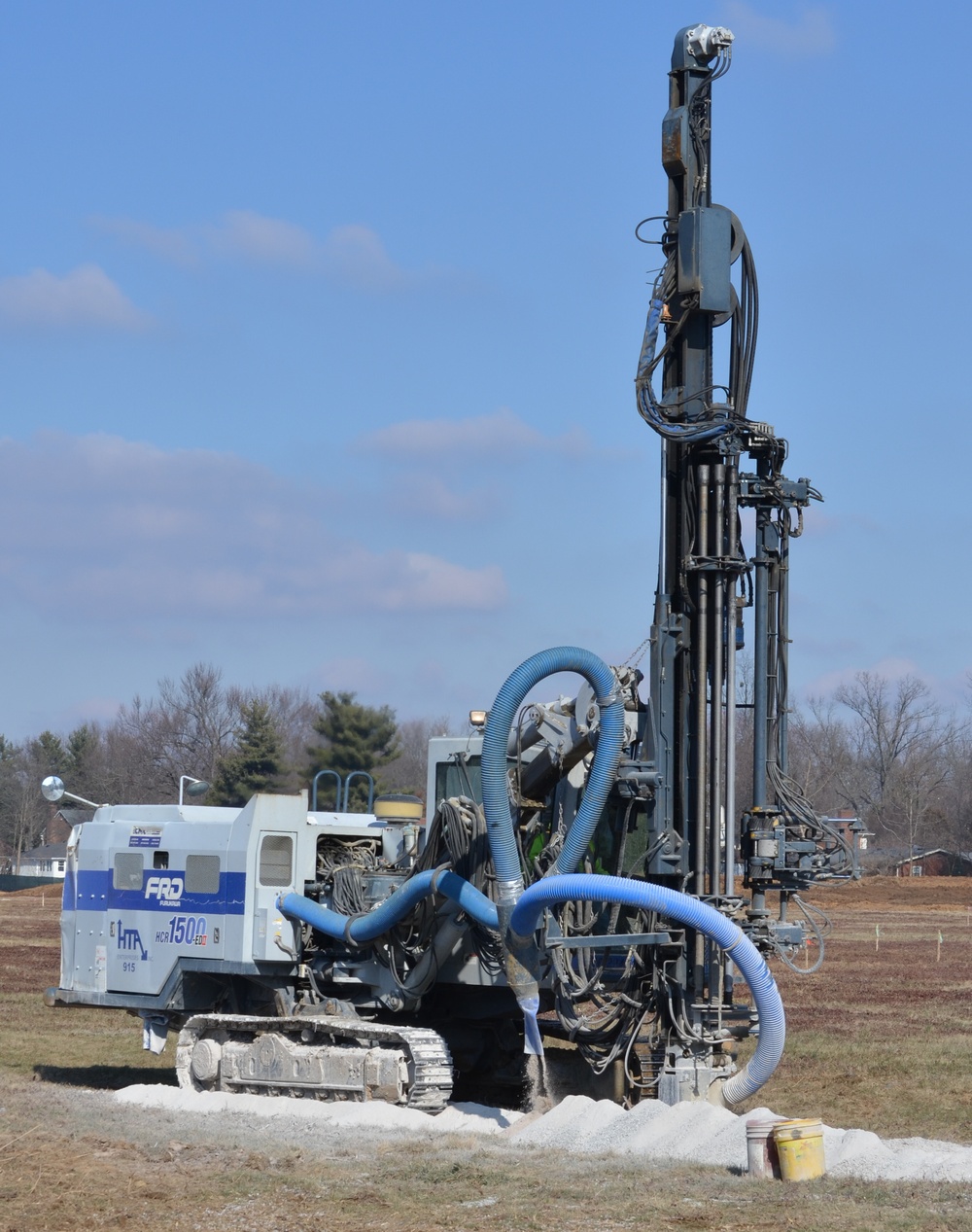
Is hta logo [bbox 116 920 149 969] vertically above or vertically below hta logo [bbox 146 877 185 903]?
below

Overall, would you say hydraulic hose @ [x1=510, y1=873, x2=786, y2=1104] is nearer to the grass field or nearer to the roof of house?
the grass field

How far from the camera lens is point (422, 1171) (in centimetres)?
1406

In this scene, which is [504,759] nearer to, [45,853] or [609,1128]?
[609,1128]

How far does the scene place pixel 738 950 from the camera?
14883 mm

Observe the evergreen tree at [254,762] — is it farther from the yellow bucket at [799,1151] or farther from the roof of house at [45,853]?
the yellow bucket at [799,1151]

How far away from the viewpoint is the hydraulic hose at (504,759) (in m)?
16.1

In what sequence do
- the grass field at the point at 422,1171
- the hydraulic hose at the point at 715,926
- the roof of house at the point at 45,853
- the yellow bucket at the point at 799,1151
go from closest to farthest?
the grass field at the point at 422,1171 < the yellow bucket at the point at 799,1151 < the hydraulic hose at the point at 715,926 < the roof of house at the point at 45,853

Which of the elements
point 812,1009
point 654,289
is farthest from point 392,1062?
point 812,1009

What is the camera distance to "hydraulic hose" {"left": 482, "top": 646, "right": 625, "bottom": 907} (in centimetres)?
1606

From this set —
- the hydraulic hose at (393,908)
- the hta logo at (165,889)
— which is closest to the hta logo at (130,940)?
the hta logo at (165,889)

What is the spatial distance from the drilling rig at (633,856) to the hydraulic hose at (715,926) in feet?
0.08

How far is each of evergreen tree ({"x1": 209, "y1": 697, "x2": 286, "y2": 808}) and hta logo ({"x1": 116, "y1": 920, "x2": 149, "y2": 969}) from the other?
51824 millimetres

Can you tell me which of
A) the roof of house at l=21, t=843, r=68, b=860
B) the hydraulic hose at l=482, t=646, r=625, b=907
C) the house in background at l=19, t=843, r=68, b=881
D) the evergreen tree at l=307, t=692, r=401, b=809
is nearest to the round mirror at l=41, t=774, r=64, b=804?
the hydraulic hose at l=482, t=646, r=625, b=907

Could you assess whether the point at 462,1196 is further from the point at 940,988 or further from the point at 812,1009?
the point at 940,988
